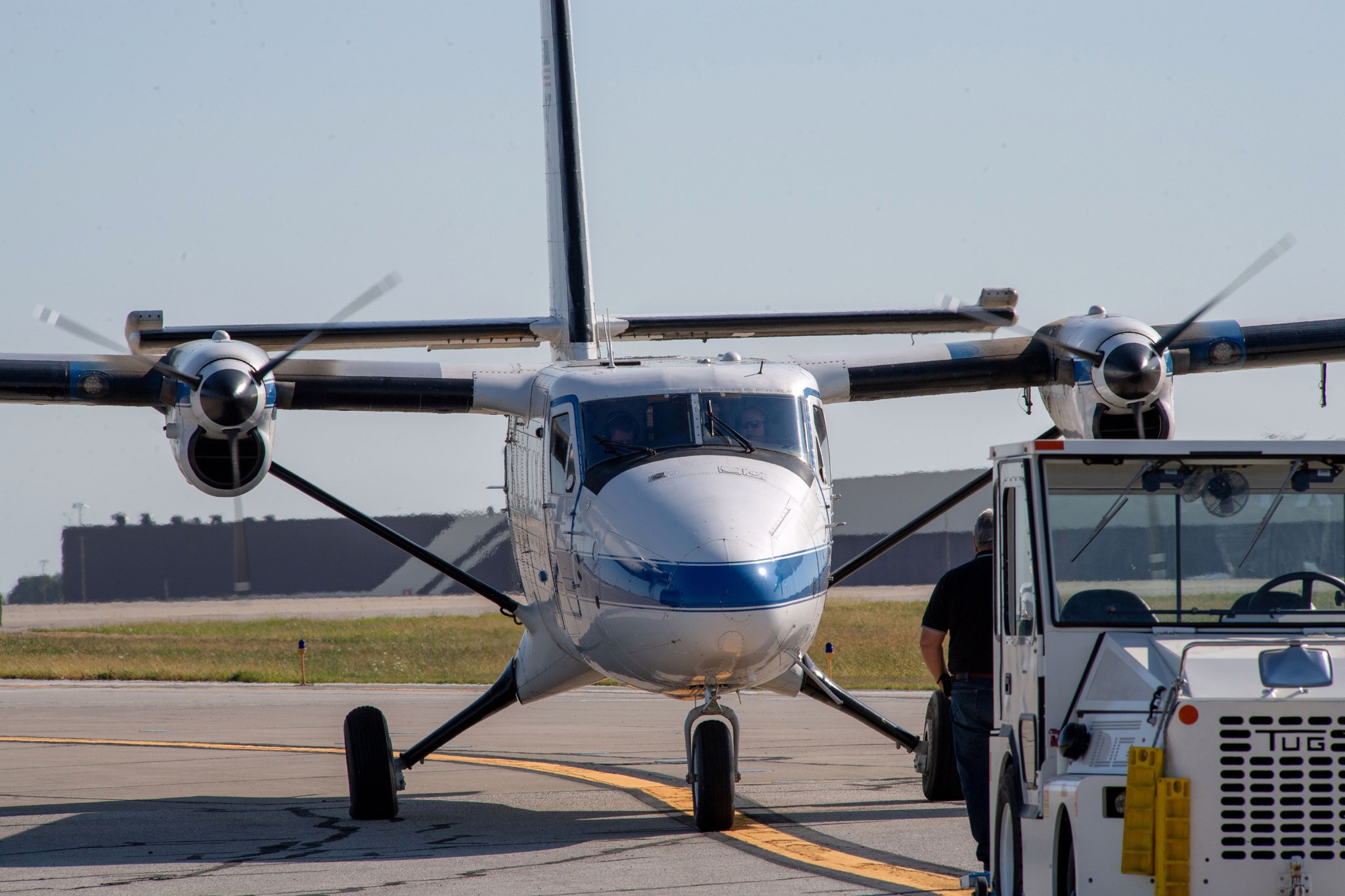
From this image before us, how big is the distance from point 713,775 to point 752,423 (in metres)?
2.32

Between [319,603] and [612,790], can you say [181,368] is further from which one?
[319,603]

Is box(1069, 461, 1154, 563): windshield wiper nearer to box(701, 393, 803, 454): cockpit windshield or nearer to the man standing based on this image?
the man standing

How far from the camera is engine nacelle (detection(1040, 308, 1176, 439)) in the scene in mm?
12461

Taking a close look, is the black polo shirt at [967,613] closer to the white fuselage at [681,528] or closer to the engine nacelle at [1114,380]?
the white fuselage at [681,528]

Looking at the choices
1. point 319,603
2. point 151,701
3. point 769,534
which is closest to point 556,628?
point 769,534

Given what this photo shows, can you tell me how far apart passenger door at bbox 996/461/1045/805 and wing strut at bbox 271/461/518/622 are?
626 cm

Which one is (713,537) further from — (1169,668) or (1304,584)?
(1169,668)

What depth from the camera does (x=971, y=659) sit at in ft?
25.6

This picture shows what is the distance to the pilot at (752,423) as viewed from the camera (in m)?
10.3

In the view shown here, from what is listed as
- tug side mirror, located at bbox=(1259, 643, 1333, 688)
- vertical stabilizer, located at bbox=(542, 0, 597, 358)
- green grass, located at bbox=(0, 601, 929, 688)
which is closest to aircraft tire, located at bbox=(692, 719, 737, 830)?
tug side mirror, located at bbox=(1259, 643, 1333, 688)

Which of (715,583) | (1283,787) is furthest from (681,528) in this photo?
(1283,787)

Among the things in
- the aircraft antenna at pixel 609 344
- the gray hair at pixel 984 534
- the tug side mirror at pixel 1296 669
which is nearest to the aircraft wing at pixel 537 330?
the aircraft antenna at pixel 609 344

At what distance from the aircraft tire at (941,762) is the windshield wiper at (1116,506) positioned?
17.2ft

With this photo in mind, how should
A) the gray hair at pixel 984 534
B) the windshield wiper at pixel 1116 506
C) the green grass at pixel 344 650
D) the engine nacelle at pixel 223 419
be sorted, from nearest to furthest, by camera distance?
the windshield wiper at pixel 1116 506
the gray hair at pixel 984 534
the engine nacelle at pixel 223 419
the green grass at pixel 344 650
